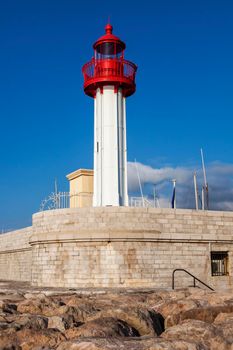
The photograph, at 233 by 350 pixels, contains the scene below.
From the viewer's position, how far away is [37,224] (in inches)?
662

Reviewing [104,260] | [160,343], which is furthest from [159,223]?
[160,343]

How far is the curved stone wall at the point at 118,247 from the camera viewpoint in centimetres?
1534

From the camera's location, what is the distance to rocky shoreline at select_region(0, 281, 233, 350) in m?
6.32

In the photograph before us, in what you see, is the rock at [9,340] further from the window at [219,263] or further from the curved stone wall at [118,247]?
the window at [219,263]

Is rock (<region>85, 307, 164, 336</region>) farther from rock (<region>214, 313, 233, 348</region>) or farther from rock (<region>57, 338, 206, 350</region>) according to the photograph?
rock (<region>57, 338, 206, 350</region>)

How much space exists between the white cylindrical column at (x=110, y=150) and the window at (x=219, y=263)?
412cm

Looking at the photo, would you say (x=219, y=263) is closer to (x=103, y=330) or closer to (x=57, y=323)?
(x=57, y=323)

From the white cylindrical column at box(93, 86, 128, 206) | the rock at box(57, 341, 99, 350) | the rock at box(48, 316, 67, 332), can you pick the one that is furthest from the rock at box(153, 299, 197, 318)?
the white cylindrical column at box(93, 86, 128, 206)

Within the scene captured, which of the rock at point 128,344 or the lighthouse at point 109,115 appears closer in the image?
the rock at point 128,344

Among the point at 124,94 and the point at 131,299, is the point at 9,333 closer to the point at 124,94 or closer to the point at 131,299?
the point at 131,299

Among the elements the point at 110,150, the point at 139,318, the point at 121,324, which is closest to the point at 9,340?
the point at 121,324

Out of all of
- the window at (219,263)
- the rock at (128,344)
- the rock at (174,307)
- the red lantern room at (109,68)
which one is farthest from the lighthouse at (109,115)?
the rock at (128,344)

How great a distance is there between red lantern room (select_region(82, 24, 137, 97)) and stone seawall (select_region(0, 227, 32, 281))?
23.4ft

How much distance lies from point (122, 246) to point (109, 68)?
25.2 ft
